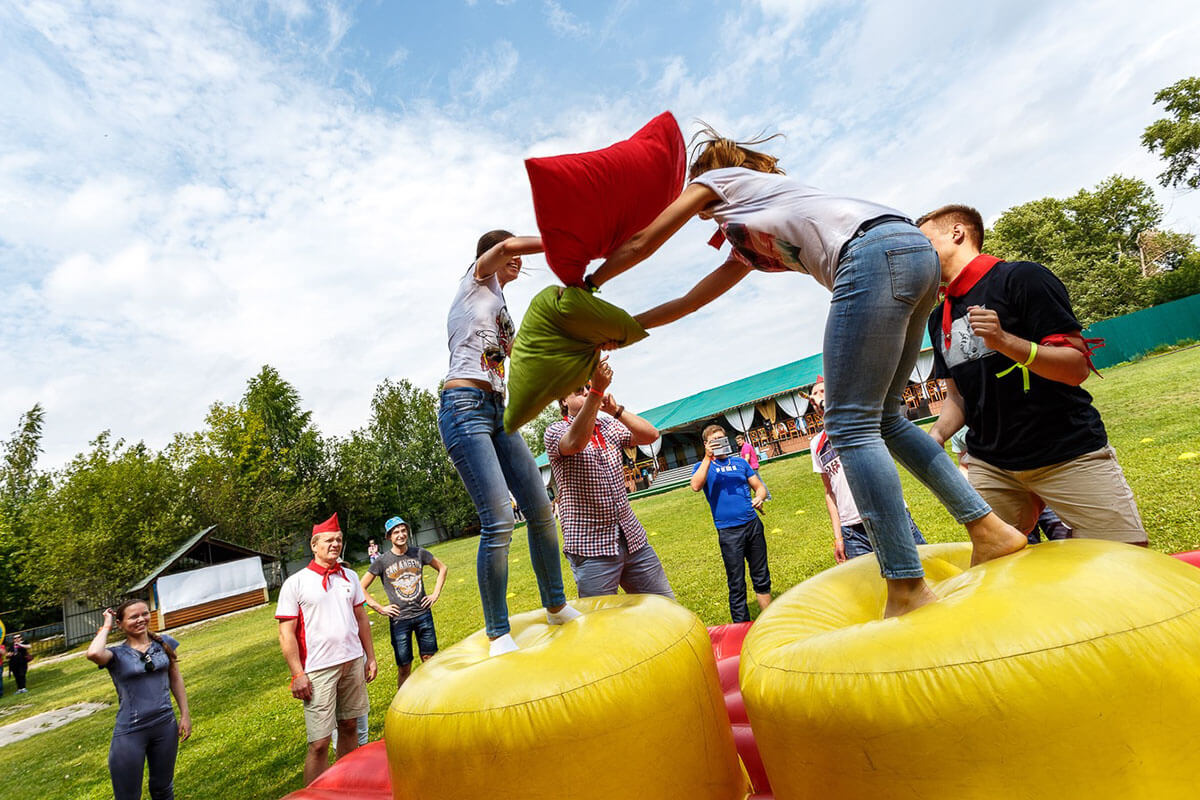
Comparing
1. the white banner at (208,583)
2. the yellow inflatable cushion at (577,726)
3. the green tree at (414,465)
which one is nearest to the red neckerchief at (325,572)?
the yellow inflatable cushion at (577,726)

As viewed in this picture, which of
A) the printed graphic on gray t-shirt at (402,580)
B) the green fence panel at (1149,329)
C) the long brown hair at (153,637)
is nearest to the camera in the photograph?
the long brown hair at (153,637)

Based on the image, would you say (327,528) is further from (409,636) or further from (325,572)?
(409,636)

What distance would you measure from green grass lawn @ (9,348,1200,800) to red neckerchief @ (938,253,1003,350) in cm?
417

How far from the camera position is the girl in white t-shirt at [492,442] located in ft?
10.0

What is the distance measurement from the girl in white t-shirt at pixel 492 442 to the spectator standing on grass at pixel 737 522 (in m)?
3.16

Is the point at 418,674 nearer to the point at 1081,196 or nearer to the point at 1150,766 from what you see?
the point at 1150,766

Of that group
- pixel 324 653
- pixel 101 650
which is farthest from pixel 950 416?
pixel 101 650

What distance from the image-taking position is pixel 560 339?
2.44 m

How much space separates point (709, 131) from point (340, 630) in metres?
4.84

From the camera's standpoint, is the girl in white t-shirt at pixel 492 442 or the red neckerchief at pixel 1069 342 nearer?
the red neckerchief at pixel 1069 342

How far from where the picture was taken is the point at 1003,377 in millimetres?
2863

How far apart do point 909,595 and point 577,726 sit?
48.9 inches

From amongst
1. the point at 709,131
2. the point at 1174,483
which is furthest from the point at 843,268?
the point at 1174,483

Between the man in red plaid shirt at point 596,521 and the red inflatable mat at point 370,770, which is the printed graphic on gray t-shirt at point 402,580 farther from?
→ the man in red plaid shirt at point 596,521
